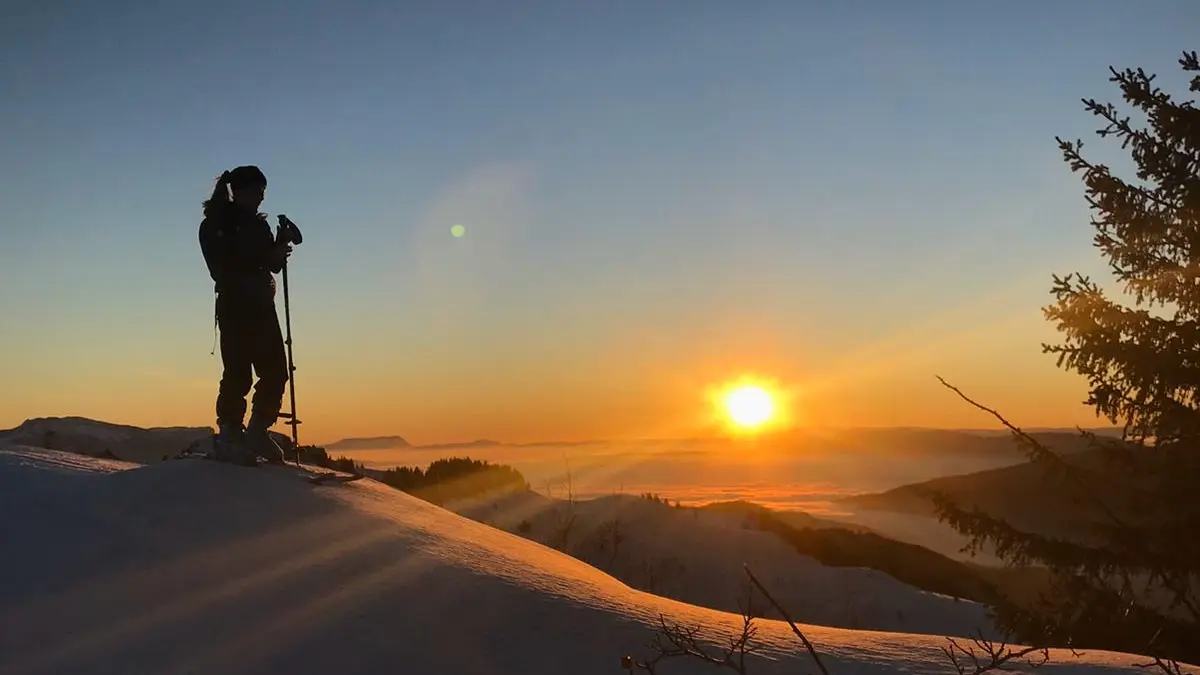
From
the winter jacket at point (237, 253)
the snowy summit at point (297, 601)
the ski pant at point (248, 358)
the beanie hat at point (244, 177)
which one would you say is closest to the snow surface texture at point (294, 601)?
the snowy summit at point (297, 601)

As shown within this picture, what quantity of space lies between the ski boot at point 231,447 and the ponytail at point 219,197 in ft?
5.42

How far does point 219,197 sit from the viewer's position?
6855 millimetres

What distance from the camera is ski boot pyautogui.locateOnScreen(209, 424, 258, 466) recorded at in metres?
6.52

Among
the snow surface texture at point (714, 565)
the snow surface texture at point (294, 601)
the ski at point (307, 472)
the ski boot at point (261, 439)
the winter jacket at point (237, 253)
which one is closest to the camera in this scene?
the snow surface texture at point (294, 601)

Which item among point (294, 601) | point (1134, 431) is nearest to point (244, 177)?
point (294, 601)

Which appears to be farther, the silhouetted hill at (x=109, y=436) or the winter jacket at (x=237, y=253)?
the silhouetted hill at (x=109, y=436)

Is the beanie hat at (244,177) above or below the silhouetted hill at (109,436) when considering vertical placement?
above

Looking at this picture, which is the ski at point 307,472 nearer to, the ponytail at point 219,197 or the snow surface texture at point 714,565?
the ponytail at point 219,197

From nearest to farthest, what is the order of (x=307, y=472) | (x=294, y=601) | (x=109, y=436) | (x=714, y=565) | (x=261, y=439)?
(x=294, y=601)
(x=307, y=472)
(x=261, y=439)
(x=109, y=436)
(x=714, y=565)

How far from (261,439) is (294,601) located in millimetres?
3061

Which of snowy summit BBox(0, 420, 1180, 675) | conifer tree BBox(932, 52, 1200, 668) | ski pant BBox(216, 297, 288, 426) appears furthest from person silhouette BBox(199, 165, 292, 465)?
conifer tree BBox(932, 52, 1200, 668)

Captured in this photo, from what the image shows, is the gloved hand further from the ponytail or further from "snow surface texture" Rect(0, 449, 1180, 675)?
"snow surface texture" Rect(0, 449, 1180, 675)

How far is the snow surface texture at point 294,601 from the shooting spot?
12.6 feet

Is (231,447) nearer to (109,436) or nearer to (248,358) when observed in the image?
(248,358)
